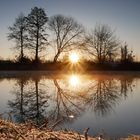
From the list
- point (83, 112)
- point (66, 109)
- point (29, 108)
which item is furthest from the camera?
point (29, 108)

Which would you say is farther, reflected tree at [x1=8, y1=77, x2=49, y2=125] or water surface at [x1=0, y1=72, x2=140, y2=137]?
reflected tree at [x1=8, y1=77, x2=49, y2=125]

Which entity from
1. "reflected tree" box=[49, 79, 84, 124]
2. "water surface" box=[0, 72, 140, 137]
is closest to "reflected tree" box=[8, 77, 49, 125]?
"water surface" box=[0, 72, 140, 137]

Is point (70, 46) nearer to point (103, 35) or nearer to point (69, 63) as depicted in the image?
point (69, 63)

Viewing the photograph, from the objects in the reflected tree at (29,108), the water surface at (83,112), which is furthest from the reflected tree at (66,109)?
the reflected tree at (29,108)

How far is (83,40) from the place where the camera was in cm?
4228

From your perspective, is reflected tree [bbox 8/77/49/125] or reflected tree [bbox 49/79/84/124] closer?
reflected tree [bbox 8/77/49/125]

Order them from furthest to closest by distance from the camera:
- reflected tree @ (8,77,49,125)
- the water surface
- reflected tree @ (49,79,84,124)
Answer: reflected tree @ (49,79,84,124)
reflected tree @ (8,77,49,125)
the water surface

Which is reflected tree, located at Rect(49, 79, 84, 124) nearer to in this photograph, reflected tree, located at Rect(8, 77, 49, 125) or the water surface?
the water surface

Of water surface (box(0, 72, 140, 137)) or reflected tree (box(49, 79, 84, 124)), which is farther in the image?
reflected tree (box(49, 79, 84, 124))

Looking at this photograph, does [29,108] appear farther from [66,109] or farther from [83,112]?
[83,112]

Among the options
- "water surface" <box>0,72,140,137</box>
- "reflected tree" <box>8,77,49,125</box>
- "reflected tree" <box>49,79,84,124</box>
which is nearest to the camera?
"water surface" <box>0,72,140,137</box>

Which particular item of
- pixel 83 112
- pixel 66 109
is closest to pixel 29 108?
pixel 66 109

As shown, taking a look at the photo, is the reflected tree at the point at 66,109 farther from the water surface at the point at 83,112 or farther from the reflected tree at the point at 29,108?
the reflected tree at the point at 29,108

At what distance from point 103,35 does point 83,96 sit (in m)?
33.6
